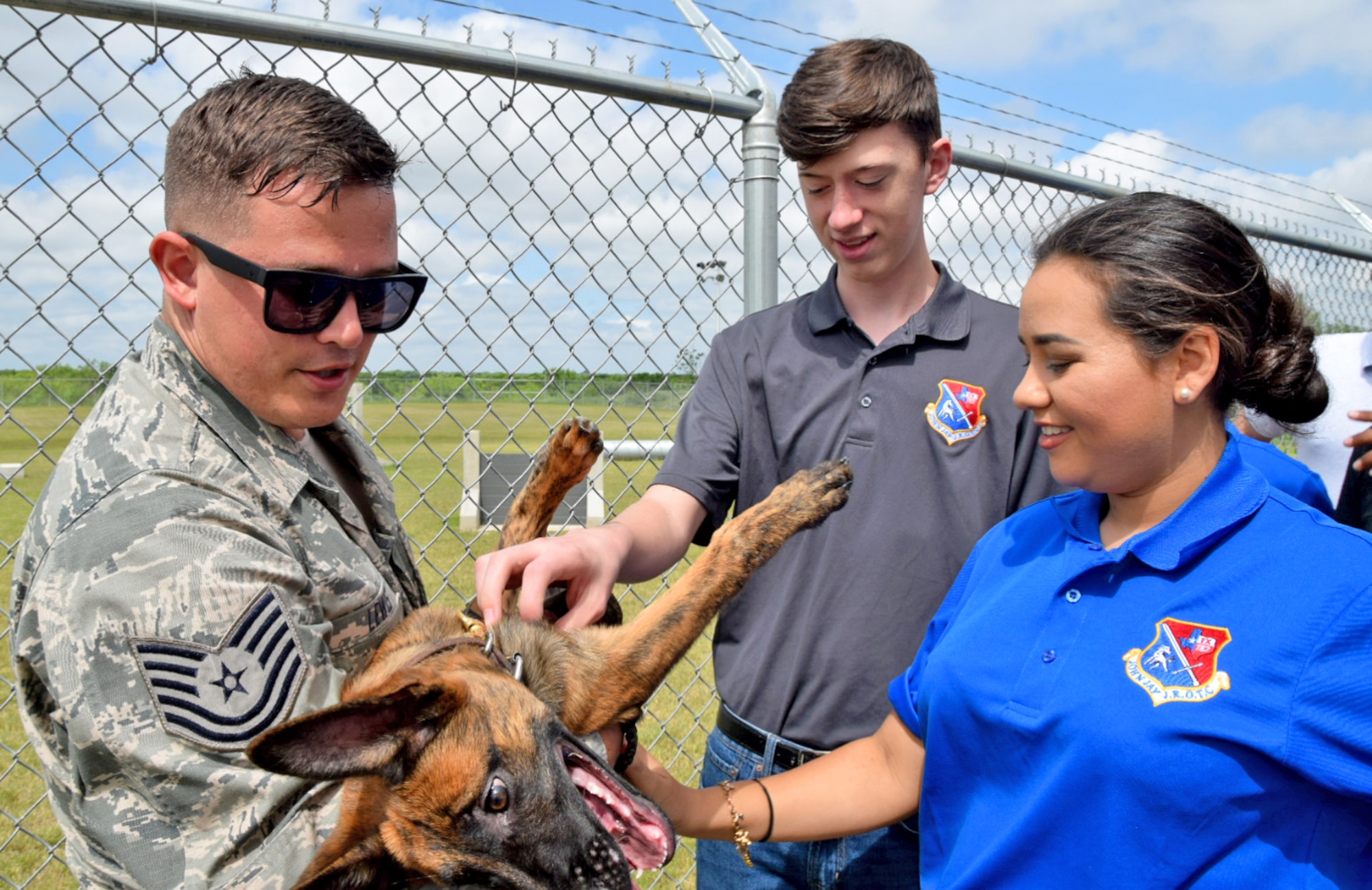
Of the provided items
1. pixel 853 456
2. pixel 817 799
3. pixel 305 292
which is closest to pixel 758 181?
pixel 853 456

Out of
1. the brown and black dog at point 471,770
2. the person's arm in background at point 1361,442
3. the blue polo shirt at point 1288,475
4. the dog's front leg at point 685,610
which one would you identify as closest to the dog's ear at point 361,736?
the brown and black dog at point 471,770

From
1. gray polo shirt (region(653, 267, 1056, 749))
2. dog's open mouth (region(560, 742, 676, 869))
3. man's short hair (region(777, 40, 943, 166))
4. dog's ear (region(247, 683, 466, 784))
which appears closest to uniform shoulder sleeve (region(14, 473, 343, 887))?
dog's ear (region(247, 683, 466, 784))

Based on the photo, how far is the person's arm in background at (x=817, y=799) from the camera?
2.12 metres

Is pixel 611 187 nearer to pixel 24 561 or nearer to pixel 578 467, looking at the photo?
Result: pixel 578 467

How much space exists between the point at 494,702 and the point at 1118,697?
117 cm

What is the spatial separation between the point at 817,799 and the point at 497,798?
787mm

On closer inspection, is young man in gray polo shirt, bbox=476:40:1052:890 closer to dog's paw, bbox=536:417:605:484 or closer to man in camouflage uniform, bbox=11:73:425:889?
dog's paw, bbox=536:417:605:484

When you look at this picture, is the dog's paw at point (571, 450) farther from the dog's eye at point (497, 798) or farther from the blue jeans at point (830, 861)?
the dog's eye at point (497, 798)

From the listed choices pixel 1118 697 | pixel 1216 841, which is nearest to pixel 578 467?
pixel 1118 697

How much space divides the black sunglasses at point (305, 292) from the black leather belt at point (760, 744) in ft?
4.91

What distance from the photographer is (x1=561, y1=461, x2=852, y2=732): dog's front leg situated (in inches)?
88.6

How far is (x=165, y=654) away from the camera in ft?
4.58

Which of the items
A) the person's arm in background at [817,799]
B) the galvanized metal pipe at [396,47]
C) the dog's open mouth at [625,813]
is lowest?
the person's arm in background at [817,799]

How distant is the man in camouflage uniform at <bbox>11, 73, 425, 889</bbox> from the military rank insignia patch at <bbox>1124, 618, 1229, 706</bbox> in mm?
1417
